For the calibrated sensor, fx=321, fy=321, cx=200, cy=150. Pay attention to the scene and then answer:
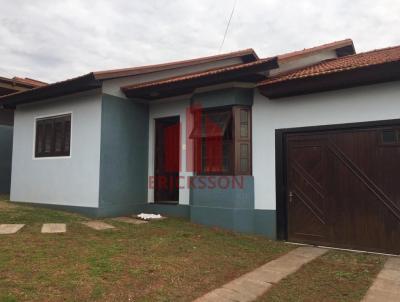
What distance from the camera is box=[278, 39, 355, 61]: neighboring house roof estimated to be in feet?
27.0

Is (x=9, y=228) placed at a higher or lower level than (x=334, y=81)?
lower

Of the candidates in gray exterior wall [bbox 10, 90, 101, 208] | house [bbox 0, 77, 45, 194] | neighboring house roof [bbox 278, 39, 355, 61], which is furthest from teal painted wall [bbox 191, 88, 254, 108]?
house [bbox 0, 77, 45, 194]

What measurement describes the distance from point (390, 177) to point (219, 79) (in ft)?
13.3

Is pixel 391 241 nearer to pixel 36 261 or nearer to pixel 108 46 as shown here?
pixel 36 261

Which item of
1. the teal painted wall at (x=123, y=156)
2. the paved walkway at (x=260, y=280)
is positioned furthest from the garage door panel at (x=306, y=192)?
the teal painted wall at (x=123, y=156)

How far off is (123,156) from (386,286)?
6.75m

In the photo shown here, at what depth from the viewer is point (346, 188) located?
20.9 feet

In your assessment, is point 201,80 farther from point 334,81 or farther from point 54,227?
point 54,227

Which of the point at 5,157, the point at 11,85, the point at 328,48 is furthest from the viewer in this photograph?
the point at 5,157

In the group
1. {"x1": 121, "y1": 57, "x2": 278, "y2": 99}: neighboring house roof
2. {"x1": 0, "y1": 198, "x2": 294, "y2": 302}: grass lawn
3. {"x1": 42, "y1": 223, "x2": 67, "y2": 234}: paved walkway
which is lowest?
{"x1": 0, "y1": 198, "x2": 294, "y2": 302}: grass lawn

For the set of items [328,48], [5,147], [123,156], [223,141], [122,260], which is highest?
[328,48]

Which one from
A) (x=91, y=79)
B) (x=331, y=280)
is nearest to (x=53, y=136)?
(x=91, y=79)

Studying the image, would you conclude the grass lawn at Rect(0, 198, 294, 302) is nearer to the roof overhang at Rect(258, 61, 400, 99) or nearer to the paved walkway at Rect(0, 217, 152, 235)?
the paved walkway at Rect(0, 217, 152, 235)

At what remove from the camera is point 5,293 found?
338 cm
